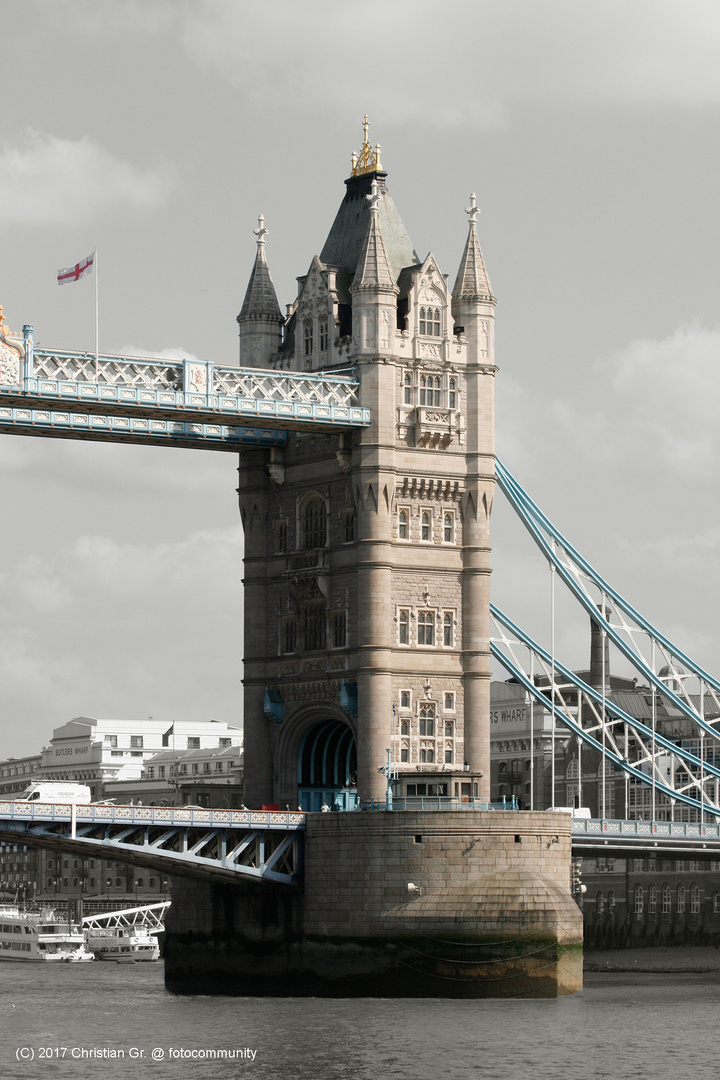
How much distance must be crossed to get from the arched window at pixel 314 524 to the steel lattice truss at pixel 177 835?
1419 cm

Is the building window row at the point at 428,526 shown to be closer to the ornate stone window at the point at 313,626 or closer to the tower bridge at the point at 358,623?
the tower bridge at the point at 358,623

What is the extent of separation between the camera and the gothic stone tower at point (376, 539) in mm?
105875

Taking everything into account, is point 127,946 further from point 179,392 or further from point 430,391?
point 179,392

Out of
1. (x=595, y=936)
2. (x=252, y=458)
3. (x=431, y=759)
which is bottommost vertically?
(x=595, y=936)

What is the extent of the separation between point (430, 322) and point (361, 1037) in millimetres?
38296

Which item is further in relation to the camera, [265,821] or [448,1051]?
[265,821]

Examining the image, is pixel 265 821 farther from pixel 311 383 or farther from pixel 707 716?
pixel 707 716

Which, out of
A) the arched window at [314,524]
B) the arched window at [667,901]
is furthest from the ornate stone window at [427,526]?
the arched window at [667,901]

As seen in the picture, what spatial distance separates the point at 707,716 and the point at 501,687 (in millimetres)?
19996

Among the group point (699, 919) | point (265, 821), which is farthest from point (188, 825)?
point (699, 919)

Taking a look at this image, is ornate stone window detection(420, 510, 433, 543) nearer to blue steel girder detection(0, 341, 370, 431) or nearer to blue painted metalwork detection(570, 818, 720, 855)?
blue steel girder detection(0, 341, 370, 431)

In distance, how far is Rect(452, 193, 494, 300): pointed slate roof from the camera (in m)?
109

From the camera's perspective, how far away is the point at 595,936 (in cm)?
15575

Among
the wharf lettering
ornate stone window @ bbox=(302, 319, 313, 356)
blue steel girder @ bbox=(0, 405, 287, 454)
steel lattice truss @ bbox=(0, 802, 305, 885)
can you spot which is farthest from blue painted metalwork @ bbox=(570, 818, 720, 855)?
the wharf lettering
